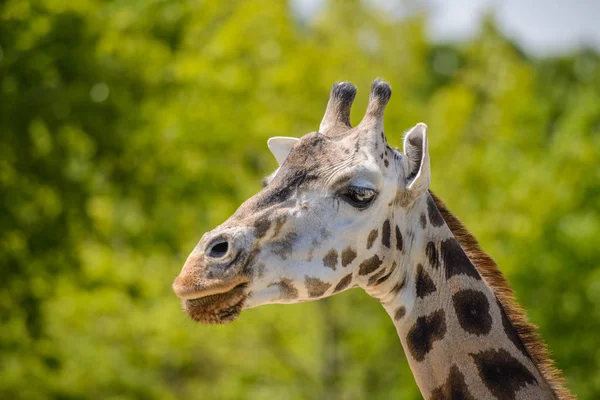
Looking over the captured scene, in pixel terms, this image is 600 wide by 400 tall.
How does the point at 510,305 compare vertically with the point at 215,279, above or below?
below

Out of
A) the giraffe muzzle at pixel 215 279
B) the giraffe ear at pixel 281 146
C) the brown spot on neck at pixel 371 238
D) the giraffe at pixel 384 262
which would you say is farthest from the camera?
the giraffe ear at pixel 281 146

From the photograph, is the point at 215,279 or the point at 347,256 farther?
the point at 347,256

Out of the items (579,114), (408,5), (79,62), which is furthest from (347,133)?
(408,5)

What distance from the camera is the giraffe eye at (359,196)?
13.7ft

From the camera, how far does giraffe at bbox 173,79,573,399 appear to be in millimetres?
4027

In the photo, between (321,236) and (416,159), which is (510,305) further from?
(321,236)

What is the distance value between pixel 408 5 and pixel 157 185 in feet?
49.1

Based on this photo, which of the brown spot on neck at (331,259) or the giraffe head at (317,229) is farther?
the brown spot on neck at (331,259)

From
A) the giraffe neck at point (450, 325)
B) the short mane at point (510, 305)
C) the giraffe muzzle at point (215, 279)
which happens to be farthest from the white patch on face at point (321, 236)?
the short mane at point (510, 305)

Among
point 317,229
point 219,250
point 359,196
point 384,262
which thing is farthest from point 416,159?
point 219,250

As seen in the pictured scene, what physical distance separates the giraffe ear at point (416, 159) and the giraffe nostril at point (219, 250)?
99 centimetres

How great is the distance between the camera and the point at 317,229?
163 inches

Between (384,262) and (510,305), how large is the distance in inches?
27.4

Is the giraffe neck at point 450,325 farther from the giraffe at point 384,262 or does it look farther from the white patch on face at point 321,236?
the white patch on face at point 321,236
